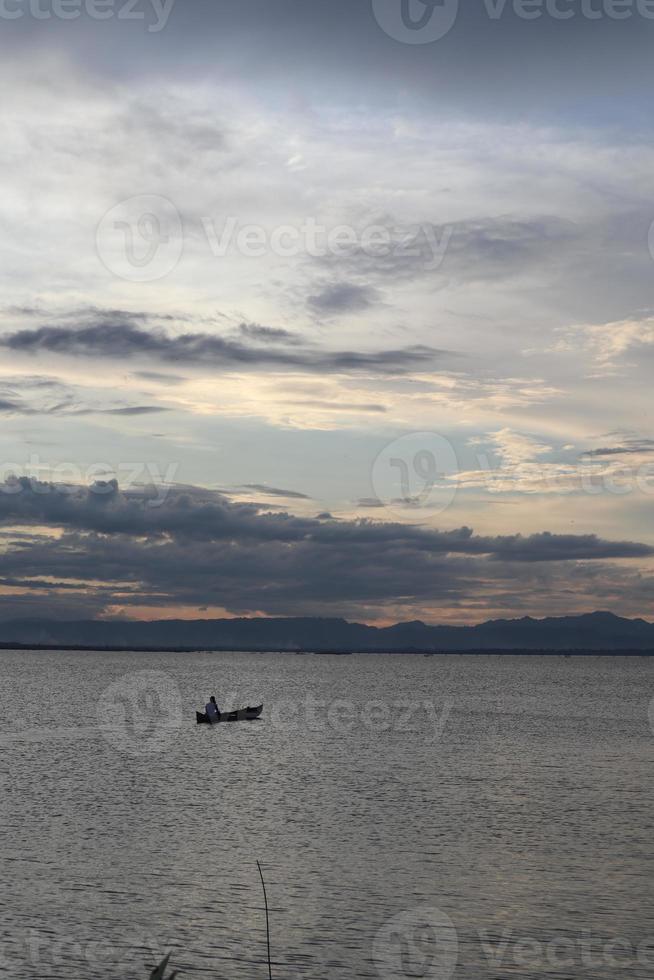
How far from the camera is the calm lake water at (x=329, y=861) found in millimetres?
31938

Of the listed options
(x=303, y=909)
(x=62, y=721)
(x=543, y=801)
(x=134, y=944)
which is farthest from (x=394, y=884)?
(x=62, y=721)

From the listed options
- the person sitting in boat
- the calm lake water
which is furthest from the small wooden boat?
the calm lake water

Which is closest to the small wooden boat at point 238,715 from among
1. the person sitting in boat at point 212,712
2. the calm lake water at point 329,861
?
the person sitting in boat at point 212,712

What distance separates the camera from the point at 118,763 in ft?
275

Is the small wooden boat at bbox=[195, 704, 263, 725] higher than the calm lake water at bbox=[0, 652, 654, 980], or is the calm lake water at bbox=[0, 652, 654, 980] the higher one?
the calm lake water at bbox=[0, 652, 654, 980]

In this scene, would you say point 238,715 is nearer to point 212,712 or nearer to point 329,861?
point 212,712

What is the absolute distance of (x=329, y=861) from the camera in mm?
44594

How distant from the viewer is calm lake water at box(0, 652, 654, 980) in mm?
31938

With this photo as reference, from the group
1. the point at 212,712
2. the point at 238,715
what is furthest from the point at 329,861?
the point at 238,715

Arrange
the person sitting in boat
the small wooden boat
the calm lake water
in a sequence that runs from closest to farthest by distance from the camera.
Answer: the calm lake water, the person sitting in boat, the small wooden boat

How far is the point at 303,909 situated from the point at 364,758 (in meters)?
52.9

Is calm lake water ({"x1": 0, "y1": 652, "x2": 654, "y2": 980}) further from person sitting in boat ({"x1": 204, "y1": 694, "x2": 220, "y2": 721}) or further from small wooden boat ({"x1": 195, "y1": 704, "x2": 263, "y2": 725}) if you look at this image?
small wooden boat ({"x1": 195, "y1": 704, "x2": 263, "y2": 725})

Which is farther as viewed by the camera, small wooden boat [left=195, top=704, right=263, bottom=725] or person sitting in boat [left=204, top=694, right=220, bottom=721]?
small wooden boat [left=195, top=704, right=263, bottom=725]

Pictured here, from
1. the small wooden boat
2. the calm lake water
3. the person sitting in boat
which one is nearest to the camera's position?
the calm lake water
